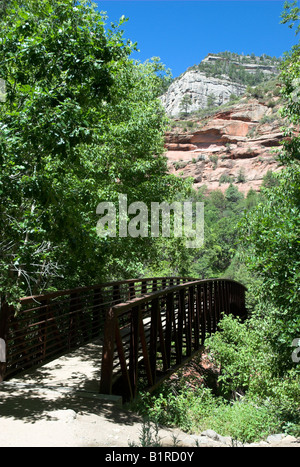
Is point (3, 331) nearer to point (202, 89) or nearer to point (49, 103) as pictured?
point (49, 103)

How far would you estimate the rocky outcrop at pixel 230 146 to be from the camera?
93.7 metres

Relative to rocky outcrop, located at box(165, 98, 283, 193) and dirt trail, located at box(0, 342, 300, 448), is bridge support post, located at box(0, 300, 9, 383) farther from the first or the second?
rocky outcrop, located at box(165, 98, 283, 193)

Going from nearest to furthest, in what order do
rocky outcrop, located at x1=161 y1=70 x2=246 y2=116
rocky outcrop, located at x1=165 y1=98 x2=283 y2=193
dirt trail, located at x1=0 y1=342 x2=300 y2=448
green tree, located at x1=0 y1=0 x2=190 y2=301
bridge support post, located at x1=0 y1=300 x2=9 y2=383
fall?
dirt trail, located at x1=0 y1=342 x2=300 y2=448 < green tree, located at x1=0 y1=0 x2=190 y2=301 < bridge support post, located at x1=0 y1=300 x2=9 y2=383 < rocky outcrop, located at x1=165 y1=98 x2=283 y2=193 < rocky outcrop, located at x1=161 y1=70 x2=246 y2=116

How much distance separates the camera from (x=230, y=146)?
9931 cm

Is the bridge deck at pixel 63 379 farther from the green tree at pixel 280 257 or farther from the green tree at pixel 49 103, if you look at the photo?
the green tree at pixel 280 257

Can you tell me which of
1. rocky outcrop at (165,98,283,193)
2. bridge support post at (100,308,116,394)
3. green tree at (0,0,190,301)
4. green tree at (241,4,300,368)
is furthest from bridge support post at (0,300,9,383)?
rocky outcrop at (165,98,283,193)

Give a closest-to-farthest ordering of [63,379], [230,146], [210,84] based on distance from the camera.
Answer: [63,379] → [230,146] → [210,84]

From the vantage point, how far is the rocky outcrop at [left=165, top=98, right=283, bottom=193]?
9369 cm

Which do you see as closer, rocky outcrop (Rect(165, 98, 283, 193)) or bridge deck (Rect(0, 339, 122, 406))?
bridge deck (Rect(0, 339, 122, 406))

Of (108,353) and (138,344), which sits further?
(138,344)

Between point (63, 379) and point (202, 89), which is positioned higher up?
point (202, 89)

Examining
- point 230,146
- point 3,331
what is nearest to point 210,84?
point 230,146

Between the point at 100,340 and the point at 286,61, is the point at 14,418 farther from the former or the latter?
the point at 286,61

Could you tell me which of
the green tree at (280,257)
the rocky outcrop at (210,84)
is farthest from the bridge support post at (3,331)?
the rocky outcrop at (210,84)
